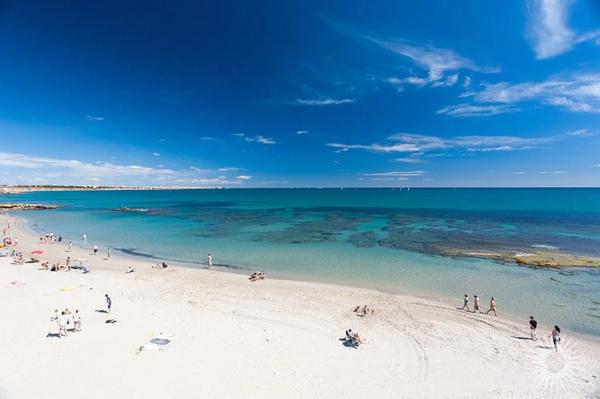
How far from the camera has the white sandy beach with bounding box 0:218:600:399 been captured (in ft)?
39.2

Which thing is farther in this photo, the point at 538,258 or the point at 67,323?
the point at 538,258

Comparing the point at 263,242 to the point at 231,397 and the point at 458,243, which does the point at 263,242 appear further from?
the point at 231,397

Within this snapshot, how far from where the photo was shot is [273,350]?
14.8 meters

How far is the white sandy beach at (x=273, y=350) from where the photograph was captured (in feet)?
39.2

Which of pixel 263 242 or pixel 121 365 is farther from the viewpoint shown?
pixel 263 242

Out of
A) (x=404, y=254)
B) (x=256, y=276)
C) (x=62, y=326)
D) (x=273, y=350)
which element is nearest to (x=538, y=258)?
(x=404, y=254)

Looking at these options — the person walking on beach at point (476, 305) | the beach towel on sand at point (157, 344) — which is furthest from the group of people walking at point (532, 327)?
the beach towel on sand at point (157, 344)

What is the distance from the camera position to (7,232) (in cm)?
5166

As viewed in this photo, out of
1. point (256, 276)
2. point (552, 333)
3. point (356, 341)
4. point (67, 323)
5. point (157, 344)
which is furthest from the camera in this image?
point (256, 276)

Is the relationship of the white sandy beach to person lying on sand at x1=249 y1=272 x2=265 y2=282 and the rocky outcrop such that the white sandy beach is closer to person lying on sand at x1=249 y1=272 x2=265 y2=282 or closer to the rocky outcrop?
person lying on sand at x1=249 y1=272 x2=265 y2=282

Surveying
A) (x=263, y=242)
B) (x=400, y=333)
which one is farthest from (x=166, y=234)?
(x=400, y=333)

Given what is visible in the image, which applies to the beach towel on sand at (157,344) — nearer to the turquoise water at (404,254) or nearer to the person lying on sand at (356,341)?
the person lying on sand at (356,341)

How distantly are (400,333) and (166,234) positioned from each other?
1686 inches

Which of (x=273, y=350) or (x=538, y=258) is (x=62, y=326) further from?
(x=538, y=258)
